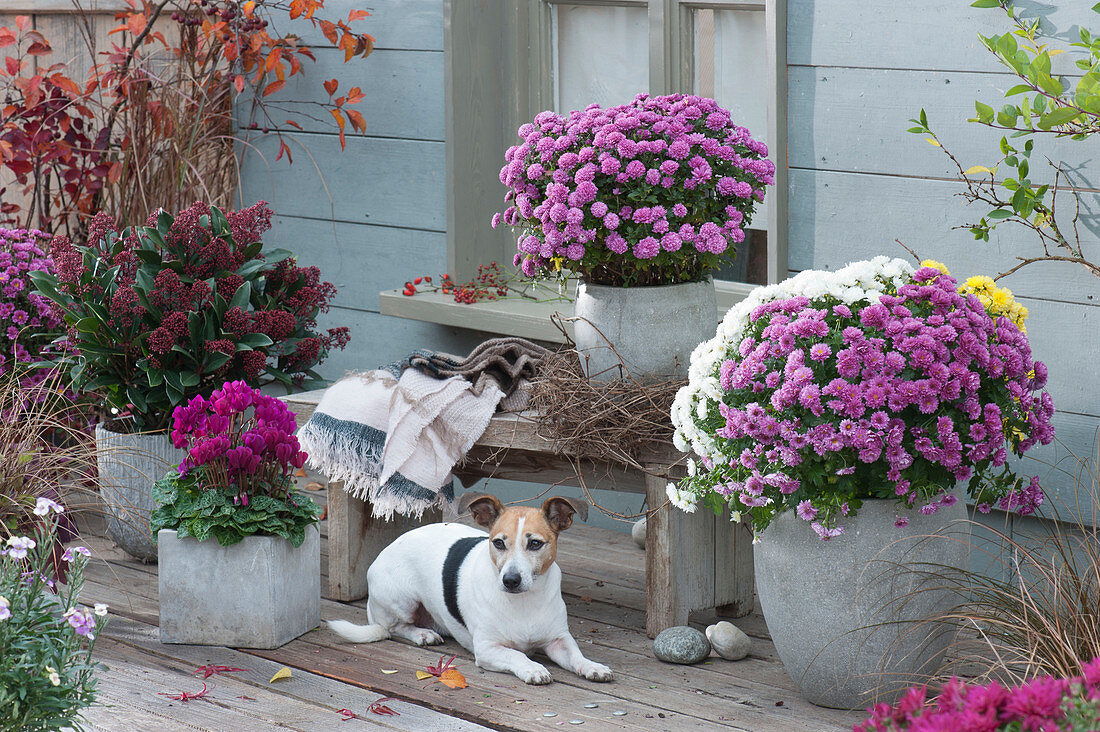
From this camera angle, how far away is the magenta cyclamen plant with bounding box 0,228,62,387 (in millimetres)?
4273

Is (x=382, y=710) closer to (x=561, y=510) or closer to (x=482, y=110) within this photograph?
(x=561, y=510)

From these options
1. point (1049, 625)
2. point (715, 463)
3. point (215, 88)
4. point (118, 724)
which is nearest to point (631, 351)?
point (715, 463)

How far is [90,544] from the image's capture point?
167 inches

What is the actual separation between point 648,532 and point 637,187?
2.97 feet

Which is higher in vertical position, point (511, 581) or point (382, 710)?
point (511, 581)

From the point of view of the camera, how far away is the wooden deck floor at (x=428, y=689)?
9.38 ft

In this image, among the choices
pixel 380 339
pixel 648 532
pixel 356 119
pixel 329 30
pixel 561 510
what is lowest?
pixel 648 532

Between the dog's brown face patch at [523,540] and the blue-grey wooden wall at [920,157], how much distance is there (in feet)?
4.22

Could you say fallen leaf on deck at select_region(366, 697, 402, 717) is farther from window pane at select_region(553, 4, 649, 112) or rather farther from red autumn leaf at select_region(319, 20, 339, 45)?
red autumn leaf at select_region(319, 20, 339, 45)

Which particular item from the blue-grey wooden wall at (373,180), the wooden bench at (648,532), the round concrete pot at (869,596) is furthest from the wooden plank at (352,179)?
the round concrete pot at (869,596)

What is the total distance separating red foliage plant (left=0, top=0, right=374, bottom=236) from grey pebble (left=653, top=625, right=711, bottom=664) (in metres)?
2.37

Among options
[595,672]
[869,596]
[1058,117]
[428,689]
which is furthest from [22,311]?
[1058,117]

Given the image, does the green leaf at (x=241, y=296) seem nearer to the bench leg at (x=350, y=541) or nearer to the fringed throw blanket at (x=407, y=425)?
the fringed throw blanket at (x=407, y=425)

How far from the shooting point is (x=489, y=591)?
3.16m
